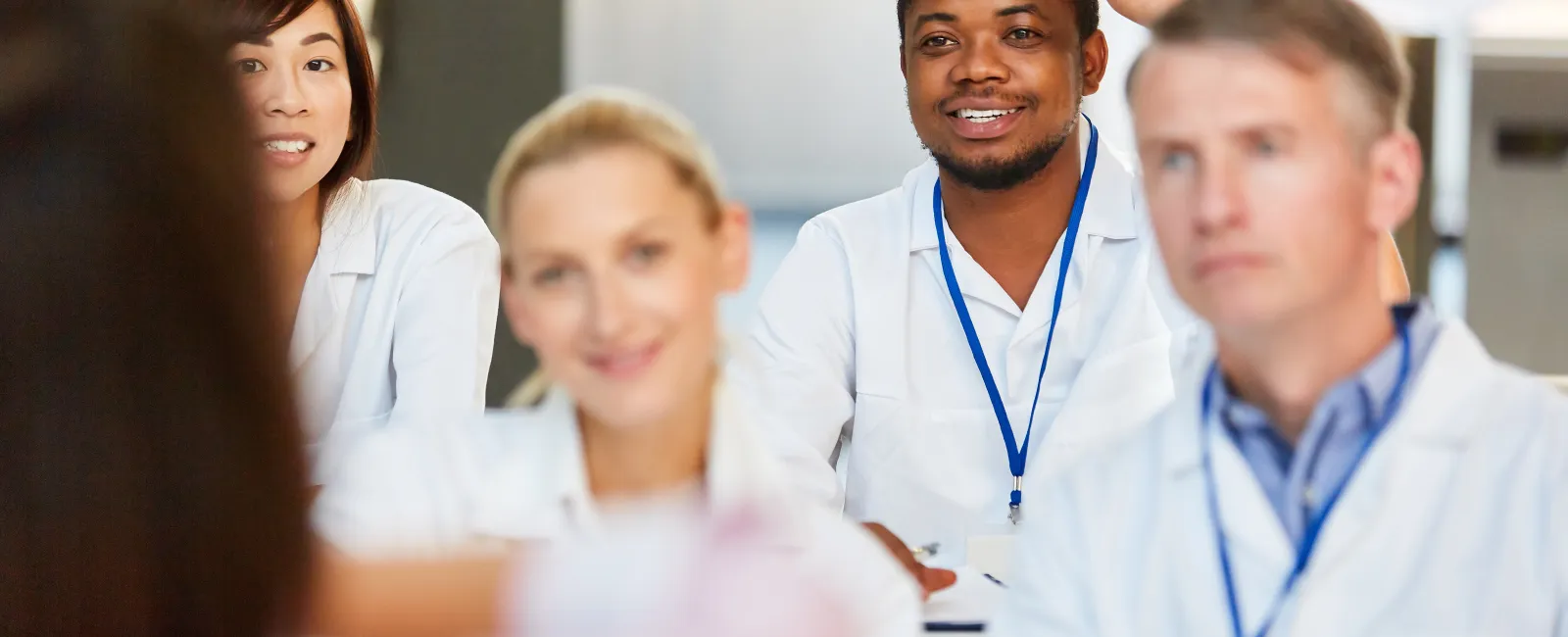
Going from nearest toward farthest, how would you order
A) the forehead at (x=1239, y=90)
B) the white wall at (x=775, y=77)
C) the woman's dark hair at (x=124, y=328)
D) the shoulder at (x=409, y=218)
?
the woman's dark hair at (x=124, y=328) < the forehead at (x=1239, y=90) < the shoulder at (x=409, y=218) < the white wall at (x=775, y=77)

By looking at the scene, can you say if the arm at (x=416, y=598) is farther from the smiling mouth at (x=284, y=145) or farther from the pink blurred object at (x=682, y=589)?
the smiling mouth at (x=284, y=145)

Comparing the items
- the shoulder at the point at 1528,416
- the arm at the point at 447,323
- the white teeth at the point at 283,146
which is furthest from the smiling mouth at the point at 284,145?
the shoulder at the point at 1528,416

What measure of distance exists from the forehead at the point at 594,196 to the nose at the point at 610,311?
2cm

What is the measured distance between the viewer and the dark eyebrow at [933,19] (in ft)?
3.97

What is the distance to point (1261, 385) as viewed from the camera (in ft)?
2.65

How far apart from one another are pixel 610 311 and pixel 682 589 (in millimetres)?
237

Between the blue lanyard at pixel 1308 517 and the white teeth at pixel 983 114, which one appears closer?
the blue lanyard at pixel 1308 517

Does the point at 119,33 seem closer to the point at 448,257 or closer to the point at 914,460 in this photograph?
the point at 448,257

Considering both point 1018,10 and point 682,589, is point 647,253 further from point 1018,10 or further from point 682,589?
point 1018,10

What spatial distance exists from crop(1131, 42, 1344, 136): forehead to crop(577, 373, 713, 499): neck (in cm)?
29

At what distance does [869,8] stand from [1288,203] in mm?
3169

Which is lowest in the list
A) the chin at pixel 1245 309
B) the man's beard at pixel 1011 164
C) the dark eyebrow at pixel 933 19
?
the chin at pixel 1245 309

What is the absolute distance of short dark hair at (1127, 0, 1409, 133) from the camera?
0.77m

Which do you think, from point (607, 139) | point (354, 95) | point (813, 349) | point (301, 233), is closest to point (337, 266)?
point (301, 233)
